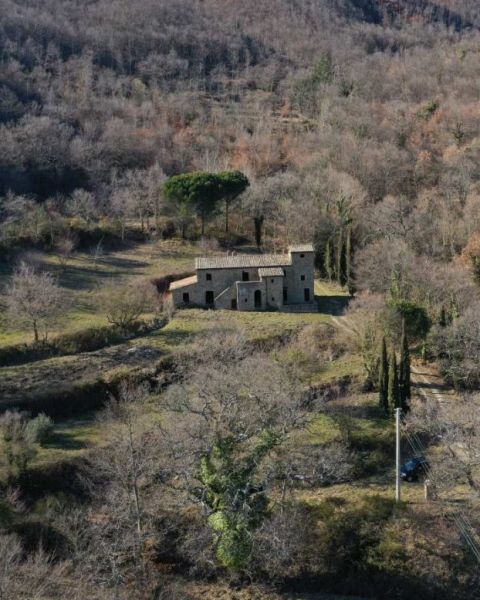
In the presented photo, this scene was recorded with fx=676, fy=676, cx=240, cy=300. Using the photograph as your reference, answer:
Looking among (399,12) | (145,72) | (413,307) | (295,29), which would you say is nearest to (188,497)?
(413,307)

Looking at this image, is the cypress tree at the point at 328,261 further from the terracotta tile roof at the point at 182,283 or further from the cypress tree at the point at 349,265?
the terracotta tile roof at the point at 182,283

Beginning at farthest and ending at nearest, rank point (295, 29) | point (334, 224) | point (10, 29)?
point (295, 29), point (10, 29), point (334, 224)

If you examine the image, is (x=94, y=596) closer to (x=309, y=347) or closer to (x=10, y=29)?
(x=309, y=347)

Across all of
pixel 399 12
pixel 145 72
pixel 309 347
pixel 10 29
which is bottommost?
pixel 309 347

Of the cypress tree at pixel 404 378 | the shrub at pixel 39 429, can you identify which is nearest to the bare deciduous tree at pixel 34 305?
the shrub at pixel 39 429

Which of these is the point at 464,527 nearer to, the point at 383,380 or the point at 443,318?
the point at 383,380

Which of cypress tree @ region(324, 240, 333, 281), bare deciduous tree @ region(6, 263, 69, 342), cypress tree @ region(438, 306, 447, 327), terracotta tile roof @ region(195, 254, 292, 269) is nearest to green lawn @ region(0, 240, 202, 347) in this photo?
bare deciduous tree @ region(6, 263, 69, 342)

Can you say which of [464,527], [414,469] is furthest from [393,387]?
[464,527]
